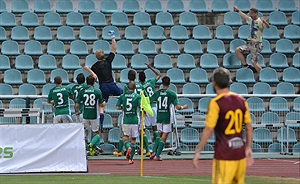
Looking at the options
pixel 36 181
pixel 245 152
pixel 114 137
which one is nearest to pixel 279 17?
pixel 114 137

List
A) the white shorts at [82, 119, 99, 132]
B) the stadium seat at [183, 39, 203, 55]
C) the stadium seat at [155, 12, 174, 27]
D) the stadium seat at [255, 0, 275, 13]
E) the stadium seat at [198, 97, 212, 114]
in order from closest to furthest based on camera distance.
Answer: the white shorts at [82, 119, 99, 132], the stadium seat at [198, 97, 212, 114], the stadium seat at [183, 39, 203, 55], the stadium seat at [155, 12, 174, 27], the stadium seat at [255, 0, 275, 13]

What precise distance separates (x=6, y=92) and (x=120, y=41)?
4.17 m

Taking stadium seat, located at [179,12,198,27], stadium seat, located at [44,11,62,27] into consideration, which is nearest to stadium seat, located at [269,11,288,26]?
stadium seat, located at [179,12,198,27]

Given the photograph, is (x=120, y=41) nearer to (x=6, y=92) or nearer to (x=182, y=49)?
(x=182, y=49)

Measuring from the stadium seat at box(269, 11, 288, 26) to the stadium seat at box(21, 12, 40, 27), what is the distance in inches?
317

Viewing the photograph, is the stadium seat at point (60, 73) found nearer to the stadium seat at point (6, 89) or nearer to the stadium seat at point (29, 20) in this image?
the stadium seat at point (6, 89)

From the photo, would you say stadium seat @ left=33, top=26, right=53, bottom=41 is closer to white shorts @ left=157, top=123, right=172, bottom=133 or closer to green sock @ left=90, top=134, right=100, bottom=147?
green sock @ left=90, top=134, right=100, bottom=147

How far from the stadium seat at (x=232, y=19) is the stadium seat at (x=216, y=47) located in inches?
46.8

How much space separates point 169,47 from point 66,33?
3.41 m

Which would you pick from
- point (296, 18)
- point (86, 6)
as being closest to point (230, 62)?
point (296, 18)

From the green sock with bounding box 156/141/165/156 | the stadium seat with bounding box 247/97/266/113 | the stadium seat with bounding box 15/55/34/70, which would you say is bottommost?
the green sock with bounding box 156/141/165/156

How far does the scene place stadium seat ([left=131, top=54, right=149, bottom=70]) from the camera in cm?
2289

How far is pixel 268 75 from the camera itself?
2331 centimetres

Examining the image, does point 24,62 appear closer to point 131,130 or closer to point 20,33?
point 20,33
